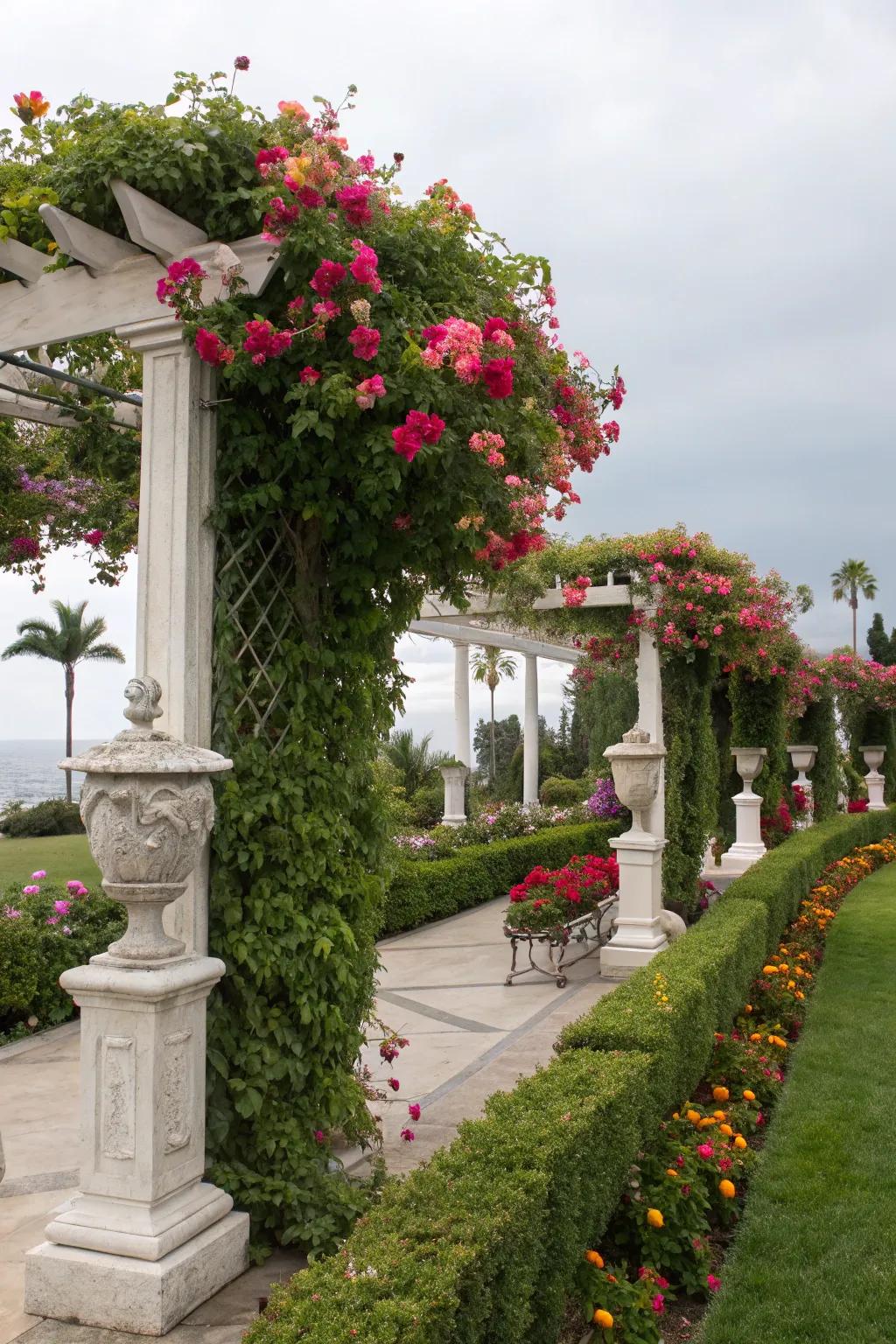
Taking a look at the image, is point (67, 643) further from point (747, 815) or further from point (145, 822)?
point (145, 822)

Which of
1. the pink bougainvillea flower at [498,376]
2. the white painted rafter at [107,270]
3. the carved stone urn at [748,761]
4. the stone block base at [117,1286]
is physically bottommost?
the stone block base at [117,1286]

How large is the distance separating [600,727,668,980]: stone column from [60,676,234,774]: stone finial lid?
5306 mm

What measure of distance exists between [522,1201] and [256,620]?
2027 millimetres

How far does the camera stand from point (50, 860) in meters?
17.0

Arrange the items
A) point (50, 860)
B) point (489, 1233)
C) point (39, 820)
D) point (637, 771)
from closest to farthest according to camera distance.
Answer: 1. point (489, 1233)
2. point (637, 771)
3. point (50, 860)
4. point (39, 820)

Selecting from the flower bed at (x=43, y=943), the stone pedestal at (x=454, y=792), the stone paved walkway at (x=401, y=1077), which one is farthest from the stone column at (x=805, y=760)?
the flower bed at (x=43, y=943)

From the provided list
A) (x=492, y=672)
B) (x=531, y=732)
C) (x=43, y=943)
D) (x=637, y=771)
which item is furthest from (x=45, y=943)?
(x=492, y=672)

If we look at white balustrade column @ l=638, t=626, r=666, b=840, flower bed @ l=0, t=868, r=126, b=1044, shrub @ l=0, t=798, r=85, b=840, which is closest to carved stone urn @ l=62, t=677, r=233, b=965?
flower bed @ l=0, t=868, r=126, b=1044

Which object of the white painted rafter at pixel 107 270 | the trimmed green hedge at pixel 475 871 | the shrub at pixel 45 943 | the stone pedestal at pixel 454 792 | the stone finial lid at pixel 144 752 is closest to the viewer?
the stone finial lid at pixel 144 752

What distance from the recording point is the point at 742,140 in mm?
5410

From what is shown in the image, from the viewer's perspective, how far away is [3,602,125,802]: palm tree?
31.4 metres

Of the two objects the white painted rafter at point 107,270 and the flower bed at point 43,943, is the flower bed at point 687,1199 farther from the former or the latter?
the flower bed at point 43,943

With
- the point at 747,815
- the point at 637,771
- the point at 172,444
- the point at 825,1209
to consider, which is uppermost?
the point at 172,444

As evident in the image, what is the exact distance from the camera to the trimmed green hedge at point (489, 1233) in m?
2.18
